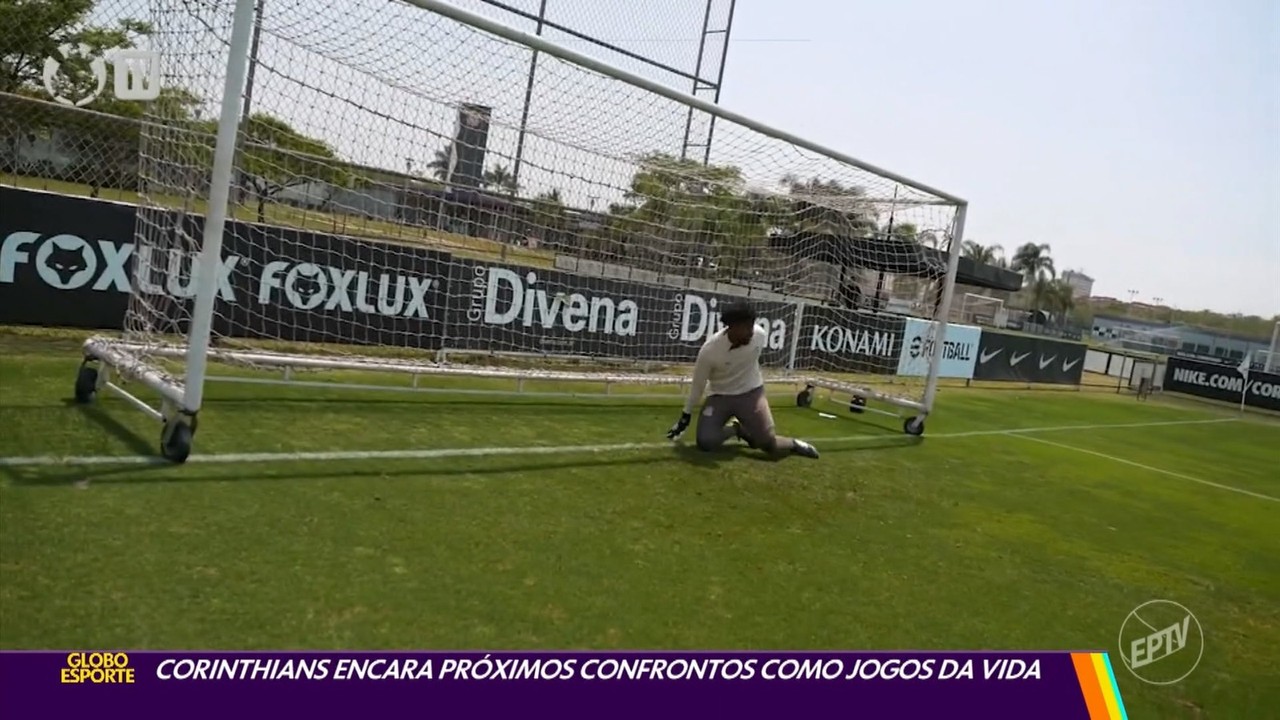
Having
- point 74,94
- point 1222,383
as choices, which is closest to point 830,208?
point 74,94

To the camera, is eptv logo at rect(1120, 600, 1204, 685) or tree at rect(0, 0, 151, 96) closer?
eptv logo at rect(1120, 600, 1204, 685)

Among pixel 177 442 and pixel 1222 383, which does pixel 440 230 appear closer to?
pixel 177 442

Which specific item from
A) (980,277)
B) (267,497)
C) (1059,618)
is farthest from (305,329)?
(980,277)

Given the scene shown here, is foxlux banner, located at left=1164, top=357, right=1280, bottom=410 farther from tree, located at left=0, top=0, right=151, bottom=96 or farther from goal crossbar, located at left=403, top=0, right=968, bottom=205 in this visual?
tree, located at left=0, top=0, right=151, bottom=96

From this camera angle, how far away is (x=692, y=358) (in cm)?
1188

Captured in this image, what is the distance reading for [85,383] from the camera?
233 inches

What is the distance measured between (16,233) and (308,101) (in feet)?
9.27

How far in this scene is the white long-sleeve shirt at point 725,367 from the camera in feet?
24.6

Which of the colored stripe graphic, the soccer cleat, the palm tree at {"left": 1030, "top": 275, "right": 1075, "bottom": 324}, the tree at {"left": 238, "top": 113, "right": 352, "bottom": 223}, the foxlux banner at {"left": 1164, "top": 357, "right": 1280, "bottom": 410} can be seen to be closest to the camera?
the colored stripe graphic

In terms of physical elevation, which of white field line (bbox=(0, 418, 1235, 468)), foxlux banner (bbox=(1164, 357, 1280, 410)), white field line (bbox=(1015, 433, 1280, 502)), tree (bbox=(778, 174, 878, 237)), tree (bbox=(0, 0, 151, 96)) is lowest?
white field line (bbox=(0, 418, 1235, 468))

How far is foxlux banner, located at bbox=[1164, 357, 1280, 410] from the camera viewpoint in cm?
2512

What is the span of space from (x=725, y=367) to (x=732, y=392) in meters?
0.22

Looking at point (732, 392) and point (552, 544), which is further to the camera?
point (732, 392)

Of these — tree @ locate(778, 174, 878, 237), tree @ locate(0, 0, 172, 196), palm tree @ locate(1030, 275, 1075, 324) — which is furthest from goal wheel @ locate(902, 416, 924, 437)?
palm tree @ locate(1030, 275, 1075, 324)
